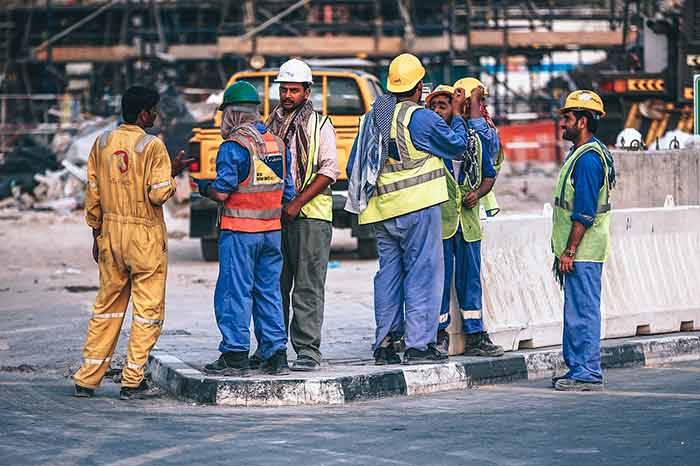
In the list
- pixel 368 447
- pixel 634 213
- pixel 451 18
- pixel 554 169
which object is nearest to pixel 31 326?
pixel 634 213

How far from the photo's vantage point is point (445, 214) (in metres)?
9.59

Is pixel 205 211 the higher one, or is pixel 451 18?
pixel 451 18

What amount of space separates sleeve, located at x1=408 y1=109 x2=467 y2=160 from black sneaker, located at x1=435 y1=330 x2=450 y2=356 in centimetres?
128

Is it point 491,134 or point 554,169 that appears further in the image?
point 554,169

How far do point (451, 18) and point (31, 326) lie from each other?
26573mm

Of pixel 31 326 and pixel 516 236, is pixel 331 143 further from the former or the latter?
pixel 31 326

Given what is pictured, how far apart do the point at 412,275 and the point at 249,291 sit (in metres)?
1.08

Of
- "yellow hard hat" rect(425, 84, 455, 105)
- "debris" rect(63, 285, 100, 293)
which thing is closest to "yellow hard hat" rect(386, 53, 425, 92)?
"yellow hard hat" rect(425, 84, 455, 105)

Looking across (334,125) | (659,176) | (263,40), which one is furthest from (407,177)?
(263,40)

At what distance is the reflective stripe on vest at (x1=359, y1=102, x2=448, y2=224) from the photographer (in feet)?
29.8

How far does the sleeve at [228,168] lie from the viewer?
859 centimetres

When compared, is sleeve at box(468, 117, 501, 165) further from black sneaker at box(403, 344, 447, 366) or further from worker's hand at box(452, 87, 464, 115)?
black sneaker at box(403, 344, 447, 366)

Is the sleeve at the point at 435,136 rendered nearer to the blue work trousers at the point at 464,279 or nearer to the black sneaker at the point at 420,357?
the blue work trousers at the point at 464,279

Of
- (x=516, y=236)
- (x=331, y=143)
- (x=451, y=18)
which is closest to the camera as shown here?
(x=331, y=143)
